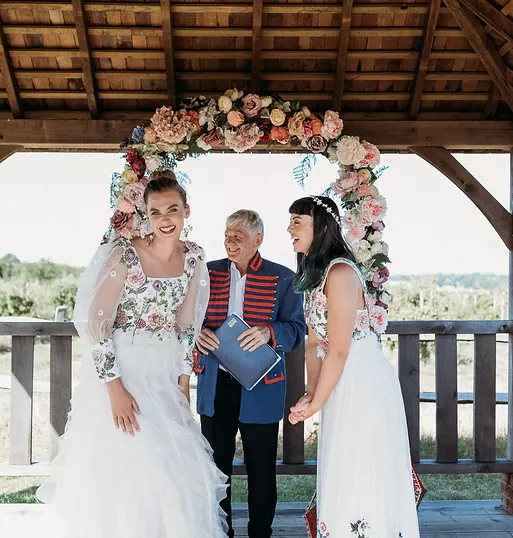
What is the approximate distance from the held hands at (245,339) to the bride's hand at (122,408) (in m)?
0.61

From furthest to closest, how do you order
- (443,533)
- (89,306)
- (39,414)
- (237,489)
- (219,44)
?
(39,414)
(237,489)
(219,44)
(443,533)
(89,306)

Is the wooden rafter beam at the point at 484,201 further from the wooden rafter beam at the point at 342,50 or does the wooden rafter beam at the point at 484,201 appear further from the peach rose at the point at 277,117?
the peach rose at the point at 277,117

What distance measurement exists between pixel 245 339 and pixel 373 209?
1.23 metres

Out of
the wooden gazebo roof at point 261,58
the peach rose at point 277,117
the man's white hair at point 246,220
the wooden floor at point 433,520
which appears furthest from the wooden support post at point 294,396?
the wooden gazebo roof at point 261,58

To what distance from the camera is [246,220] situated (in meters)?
3.39

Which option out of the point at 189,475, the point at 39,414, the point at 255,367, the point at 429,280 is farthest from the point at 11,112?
the point at 429,280

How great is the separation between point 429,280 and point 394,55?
19.2m

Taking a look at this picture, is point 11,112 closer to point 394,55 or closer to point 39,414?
point 394,55

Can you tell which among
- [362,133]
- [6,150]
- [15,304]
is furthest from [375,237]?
[15,304]

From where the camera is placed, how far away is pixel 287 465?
4328mm

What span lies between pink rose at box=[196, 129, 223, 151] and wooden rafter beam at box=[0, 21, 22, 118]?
1.27 metres

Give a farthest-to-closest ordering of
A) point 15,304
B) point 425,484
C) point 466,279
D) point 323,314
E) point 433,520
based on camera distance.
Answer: point 466,279, point 15,304, point 425,484, point 433,520, point 323,314

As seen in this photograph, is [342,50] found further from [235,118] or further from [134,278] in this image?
[134,278]

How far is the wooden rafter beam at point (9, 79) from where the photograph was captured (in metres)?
4.14
